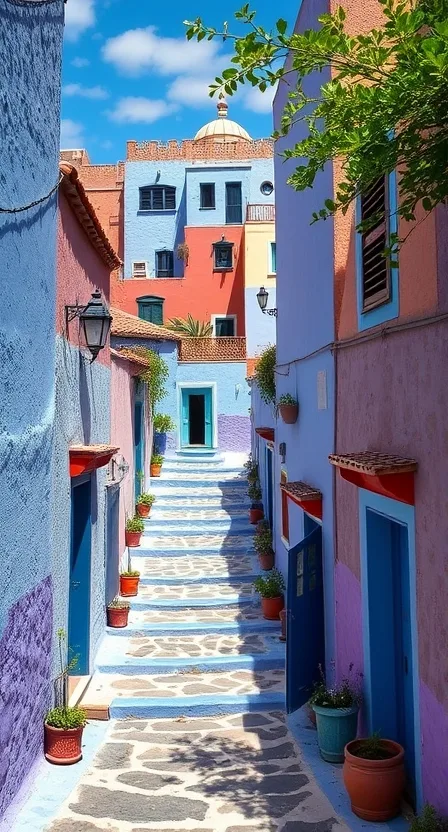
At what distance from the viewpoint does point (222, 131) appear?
3762 cm

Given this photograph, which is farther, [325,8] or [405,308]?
[325,8]

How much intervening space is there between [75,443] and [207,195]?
2634 cm

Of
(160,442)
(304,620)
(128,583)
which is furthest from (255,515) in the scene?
(304,620)

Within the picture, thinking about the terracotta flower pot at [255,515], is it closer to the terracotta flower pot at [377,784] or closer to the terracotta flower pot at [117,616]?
the terracotta flower pot at [117,616]

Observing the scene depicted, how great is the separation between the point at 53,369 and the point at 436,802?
15.5 feet

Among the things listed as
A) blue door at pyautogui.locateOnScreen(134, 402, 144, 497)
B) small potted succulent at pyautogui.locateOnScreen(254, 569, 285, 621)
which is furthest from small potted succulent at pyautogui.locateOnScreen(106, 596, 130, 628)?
blue door at pyautogui.locateOnScreen(134, 402, 144, 497)

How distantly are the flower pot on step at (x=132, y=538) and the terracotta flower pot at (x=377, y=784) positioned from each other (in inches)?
365

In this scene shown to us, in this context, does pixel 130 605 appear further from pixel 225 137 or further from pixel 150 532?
pixel 225 137

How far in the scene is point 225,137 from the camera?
37.0 metres

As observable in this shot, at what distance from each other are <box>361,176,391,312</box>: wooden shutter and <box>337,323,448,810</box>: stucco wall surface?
1.56ft

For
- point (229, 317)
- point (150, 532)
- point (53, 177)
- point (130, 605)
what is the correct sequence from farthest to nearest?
point (229, 317)
point (150, 532)
point (130, 605)
point (53, 177)

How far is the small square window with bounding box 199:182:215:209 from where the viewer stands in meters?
32.6

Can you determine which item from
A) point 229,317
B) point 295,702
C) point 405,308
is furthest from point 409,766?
point 229,317

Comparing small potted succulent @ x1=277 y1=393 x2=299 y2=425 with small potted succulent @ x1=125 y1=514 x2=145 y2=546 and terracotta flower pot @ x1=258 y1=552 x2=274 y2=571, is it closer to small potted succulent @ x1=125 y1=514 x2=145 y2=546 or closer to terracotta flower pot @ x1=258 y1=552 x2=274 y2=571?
terracotta flower pot @ x1=258 y1=552 x2=274 y2=571
